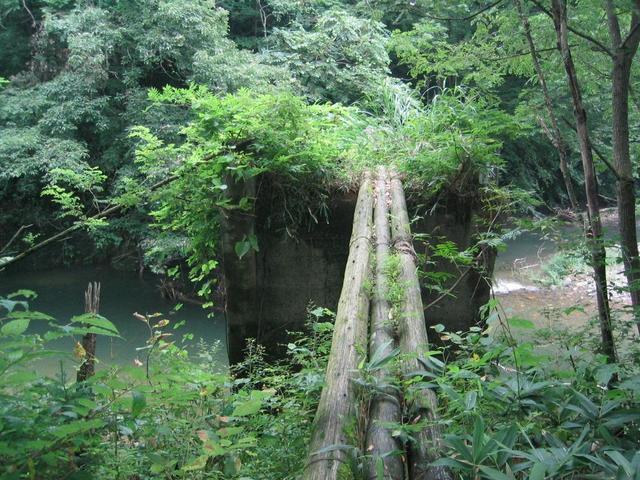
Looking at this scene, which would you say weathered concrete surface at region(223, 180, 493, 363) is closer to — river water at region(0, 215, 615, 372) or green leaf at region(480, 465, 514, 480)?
green leaf at region(480, 465, 514, 480)

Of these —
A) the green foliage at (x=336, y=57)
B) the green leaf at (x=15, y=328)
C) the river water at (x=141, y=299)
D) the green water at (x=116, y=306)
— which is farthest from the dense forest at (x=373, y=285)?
the green foliage at (x=336, y=57)

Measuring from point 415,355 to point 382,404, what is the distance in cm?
22

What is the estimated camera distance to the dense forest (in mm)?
1478

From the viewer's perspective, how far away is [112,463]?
6.01ft

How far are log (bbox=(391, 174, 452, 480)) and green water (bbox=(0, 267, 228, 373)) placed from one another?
5451 millimetres

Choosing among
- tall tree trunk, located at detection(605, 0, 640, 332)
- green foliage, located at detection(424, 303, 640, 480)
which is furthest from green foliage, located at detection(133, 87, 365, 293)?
green foliage, located at detection(424, 303, 640, 480)

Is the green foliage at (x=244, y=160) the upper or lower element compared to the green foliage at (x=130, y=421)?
upper

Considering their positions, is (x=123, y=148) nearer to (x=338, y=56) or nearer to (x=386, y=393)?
(x=338, y=56)

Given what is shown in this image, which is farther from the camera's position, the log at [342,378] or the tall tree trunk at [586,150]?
the tall tree trunk at [586,150]

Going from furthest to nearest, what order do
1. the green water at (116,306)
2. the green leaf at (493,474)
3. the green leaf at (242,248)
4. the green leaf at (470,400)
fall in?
the green water at (116,306) < the green leaf at (242,248) < the green leaf at (470,400) < the green leaf at (493,474)

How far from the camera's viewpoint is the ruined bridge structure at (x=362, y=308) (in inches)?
59.0

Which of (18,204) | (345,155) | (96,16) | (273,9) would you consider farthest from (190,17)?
(345,155)

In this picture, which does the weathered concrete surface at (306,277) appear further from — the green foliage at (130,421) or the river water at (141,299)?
the river water at (141,299)

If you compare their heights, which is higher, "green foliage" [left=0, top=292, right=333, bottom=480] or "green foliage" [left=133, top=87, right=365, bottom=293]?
"green foliage" [left=133, top=87, right=365, bottom=293]
